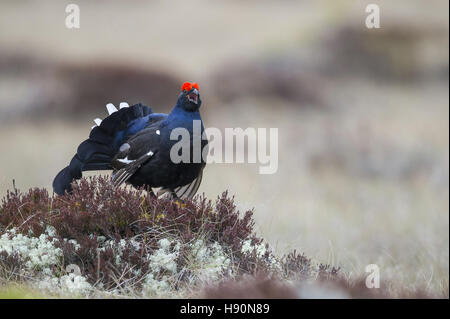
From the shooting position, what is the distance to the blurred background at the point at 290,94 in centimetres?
1045

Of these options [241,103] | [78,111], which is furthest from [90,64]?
[241,103]

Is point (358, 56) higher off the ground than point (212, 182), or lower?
higher

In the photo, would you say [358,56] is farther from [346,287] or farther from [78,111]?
[346,287]

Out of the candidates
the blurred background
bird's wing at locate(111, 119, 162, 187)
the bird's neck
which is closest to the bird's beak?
the bird's neck

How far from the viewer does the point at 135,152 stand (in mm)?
5141

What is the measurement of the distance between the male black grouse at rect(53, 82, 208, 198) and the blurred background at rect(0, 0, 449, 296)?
86.5 inches

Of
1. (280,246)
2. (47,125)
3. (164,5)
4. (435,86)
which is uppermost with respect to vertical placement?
(164,5)

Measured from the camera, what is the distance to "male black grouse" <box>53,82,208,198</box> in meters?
5.02

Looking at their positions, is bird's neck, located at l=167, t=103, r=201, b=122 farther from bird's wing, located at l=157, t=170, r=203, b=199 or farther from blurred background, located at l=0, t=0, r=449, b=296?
blurred background, located at l=0, t=0, r=449, b=296

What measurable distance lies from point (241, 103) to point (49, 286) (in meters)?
11.0

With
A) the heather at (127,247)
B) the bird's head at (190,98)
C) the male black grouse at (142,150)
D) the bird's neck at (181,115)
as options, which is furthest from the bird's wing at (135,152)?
the heather at (127,247)

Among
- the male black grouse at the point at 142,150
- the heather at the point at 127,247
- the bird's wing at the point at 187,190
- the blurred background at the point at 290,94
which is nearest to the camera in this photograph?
the heather at the point at 127,247

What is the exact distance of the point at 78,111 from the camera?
1312 centimetres

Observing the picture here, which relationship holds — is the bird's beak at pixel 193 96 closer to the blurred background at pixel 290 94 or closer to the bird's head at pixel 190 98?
the bird's head at pixel 190 98
